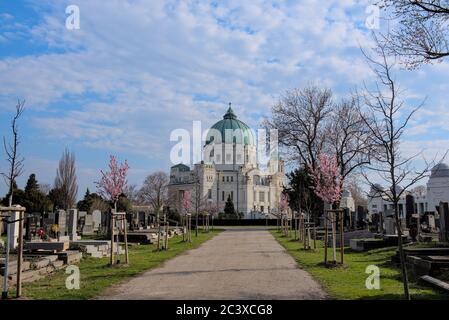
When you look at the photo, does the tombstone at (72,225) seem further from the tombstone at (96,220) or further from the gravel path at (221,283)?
the tombstone at (96,220)

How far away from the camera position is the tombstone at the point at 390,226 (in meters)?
27.7

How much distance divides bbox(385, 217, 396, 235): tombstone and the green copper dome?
8820cm

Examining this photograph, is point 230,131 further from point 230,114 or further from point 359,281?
point 359,281

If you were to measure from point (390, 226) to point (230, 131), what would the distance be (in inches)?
3706

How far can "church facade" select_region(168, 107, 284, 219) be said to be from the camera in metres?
123

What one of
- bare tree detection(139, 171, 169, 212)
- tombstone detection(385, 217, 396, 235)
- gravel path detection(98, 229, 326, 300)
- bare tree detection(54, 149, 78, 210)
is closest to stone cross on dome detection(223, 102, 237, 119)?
bare tree detection(139, 171, 169, 212)

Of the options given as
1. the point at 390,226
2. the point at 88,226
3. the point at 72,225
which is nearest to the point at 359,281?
the point at 390,226

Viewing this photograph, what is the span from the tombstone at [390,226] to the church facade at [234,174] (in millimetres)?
90747

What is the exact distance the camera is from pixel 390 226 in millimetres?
28016

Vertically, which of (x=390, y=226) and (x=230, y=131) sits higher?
(x=230, y=131)

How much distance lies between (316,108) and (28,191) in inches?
1252

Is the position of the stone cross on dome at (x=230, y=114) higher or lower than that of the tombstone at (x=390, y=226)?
higher

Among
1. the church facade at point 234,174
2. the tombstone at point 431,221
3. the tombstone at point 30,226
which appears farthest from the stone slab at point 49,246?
the church facade at point 234,174
